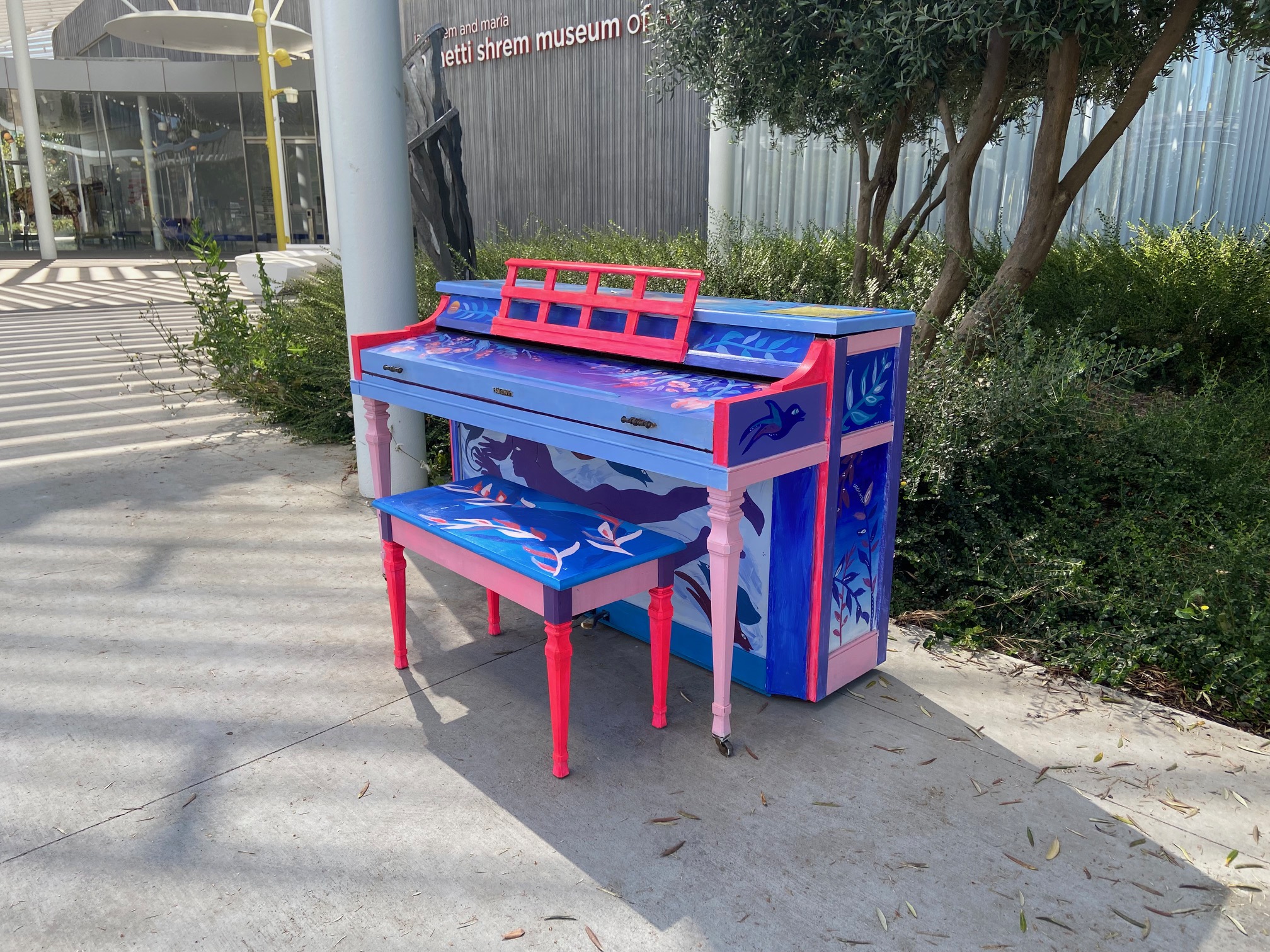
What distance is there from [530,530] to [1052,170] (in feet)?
10.9

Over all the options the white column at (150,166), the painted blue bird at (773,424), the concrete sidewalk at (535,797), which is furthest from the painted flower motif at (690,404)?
the white column at (150,166)

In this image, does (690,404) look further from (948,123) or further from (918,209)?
(918,209)

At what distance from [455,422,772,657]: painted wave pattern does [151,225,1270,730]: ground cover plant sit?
835 mm

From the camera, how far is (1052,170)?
4.33 m

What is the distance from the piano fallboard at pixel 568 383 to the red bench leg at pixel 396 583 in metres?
0.53

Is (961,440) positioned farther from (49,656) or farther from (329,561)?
(49,656)

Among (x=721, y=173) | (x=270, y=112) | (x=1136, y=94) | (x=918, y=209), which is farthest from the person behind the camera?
(x=270, y=112)

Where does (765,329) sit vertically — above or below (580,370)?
above

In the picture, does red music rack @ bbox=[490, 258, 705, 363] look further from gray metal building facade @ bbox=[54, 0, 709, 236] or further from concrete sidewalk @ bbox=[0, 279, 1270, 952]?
gray metal building facade @ bbox=[54, 0, 709, 236]

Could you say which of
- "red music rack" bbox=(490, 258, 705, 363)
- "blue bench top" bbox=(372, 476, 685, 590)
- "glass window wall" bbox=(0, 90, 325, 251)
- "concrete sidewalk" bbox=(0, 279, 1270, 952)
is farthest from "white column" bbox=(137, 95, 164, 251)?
"blue bench top" bbox=(372, 476, 685, 590)

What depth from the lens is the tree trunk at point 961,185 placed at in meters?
4.38

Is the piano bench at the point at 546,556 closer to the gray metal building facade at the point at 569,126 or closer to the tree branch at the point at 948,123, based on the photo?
the tree branch at the point at 948,123

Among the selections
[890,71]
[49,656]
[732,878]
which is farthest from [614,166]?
[732,878]

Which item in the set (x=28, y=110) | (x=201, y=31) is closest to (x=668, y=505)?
(x=201, y=31)
